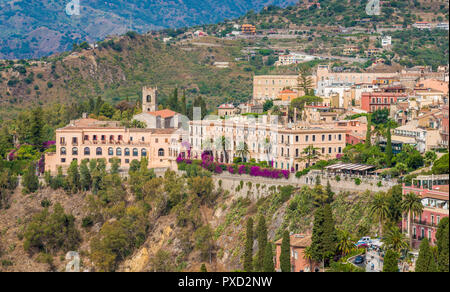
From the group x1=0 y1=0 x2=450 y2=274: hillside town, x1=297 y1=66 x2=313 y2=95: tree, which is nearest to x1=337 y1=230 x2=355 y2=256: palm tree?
x1=0 y1=0 x2=450 y2=274: hillside town

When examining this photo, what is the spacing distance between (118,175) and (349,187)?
2037 cm

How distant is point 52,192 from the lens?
68000 millimetres

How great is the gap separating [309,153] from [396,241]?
63.9ft

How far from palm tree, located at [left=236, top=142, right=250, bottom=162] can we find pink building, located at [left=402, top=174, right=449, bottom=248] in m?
21.8

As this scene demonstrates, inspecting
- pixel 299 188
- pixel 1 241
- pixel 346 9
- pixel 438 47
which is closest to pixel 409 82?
pixel 299 188

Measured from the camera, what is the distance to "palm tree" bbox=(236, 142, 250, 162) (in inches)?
2484

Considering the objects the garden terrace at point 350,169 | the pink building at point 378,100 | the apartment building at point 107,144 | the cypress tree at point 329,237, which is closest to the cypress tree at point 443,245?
the cypress tree at point 329,237

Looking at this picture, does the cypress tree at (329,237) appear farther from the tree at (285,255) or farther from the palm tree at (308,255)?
the tree at (285,255)

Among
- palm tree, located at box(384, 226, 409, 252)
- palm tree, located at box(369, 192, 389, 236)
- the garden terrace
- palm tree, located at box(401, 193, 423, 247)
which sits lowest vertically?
palm tree, located at box(384, 226, 409, 252)

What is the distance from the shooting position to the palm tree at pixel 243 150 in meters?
63.1

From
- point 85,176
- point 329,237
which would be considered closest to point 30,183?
point 85,176

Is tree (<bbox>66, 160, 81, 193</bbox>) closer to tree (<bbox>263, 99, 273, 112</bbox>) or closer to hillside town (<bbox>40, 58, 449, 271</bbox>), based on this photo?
hillside town (<bbox>40, 58, 449, 271</bbox>)

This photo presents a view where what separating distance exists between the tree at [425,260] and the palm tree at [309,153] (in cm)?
2320

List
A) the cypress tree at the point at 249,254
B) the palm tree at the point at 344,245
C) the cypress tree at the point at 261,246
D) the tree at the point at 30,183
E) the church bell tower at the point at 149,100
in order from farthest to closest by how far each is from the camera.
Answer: the church bell tower at the point at 149,100, the tree at the point at 30,183, the cypress tree at the point at 249,254, the cypress tree at the point at 261,246, the palm tree at the point at 344,245
